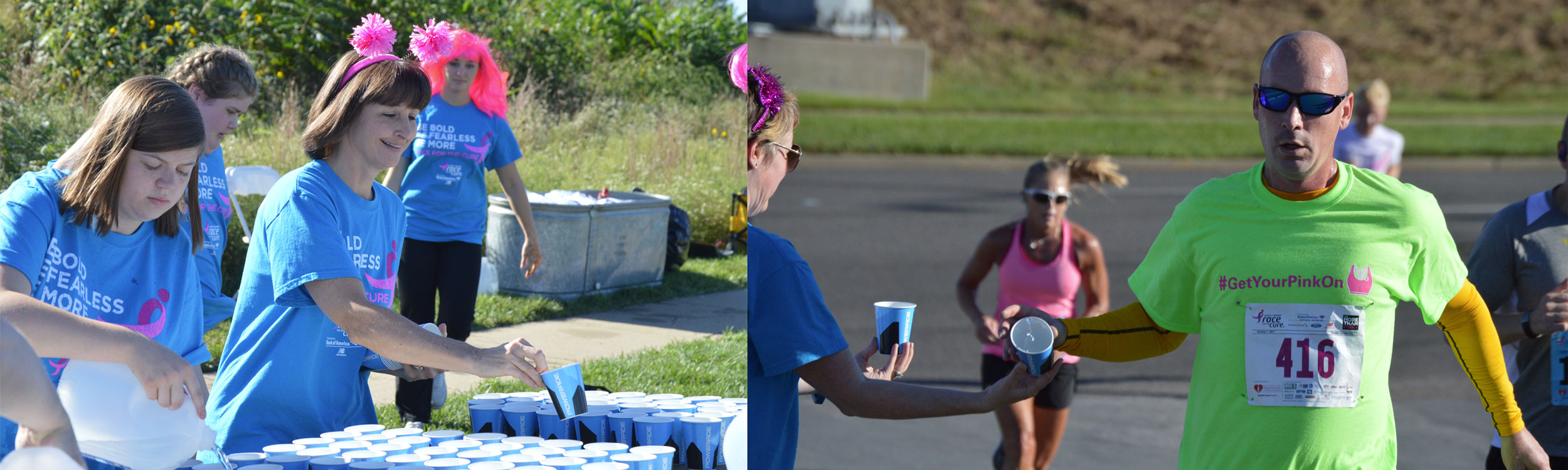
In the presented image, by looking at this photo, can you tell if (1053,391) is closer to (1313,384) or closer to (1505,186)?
(1313,384)

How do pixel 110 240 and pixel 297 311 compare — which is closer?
pixel 110 240

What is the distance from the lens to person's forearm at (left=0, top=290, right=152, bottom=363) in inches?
76.0

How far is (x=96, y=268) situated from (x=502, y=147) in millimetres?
1514

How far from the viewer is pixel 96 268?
226 cm

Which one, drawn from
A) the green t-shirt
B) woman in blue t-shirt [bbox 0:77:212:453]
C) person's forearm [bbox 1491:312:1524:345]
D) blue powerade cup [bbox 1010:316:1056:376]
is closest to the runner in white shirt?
person's forearm [bbox 1491:312:1524:345]

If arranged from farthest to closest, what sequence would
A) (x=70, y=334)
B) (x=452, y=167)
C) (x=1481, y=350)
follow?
(x=452, y=167) → (x=1481, y=350) → (x=70, y=334)

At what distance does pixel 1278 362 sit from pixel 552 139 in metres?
2.31

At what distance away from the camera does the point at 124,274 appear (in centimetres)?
231

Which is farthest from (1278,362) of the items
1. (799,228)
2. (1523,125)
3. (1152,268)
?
(1523,125)

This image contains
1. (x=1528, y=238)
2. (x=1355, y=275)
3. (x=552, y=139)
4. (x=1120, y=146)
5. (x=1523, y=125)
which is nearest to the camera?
(x=1355, y=275)

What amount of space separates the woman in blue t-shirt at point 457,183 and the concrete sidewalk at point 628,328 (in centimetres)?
18

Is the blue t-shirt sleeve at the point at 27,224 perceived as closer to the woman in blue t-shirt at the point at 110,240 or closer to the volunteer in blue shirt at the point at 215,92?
the woman in blue t-shirt at the point at 110,240

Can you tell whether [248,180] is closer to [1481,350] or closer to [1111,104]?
[1481,350]

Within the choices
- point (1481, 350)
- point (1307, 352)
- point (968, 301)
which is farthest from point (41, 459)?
point (968, 301)
